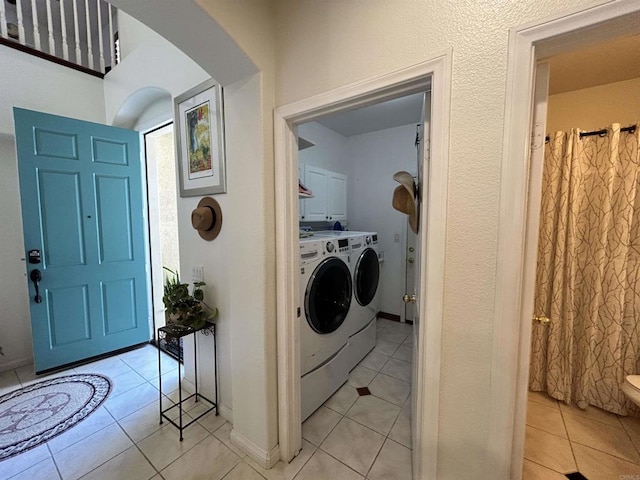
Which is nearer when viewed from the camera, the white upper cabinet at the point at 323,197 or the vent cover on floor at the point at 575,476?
the vent cover on floor at the point at 575,476

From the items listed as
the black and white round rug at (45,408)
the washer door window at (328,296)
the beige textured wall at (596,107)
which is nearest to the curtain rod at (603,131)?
the beige textured wall at (596,107)

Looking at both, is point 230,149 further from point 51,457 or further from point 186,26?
point 51,457

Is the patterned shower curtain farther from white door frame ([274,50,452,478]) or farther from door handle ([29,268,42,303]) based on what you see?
door handle ([29,268,42,303])

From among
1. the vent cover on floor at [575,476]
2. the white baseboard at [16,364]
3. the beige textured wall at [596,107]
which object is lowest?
the vent cover on floor at [575,476]

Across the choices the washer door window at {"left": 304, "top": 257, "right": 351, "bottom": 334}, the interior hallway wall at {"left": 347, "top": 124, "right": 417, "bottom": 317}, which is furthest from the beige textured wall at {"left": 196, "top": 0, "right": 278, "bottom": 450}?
the interior hallway wall at {"left": 347, "top": 124, "right": 417, "bottom": 317}

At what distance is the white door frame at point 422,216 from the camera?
2.87 ft

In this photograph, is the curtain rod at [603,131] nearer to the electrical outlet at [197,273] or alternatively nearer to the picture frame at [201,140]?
the picture frame at [201,140]

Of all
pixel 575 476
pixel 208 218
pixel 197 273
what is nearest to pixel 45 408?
pixel 197 273

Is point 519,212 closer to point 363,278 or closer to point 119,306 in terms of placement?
point 363,278

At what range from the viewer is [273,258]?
1.33 m

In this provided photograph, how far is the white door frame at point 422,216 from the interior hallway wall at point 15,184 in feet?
8.19

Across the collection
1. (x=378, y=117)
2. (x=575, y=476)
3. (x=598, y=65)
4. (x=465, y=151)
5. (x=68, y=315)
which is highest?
(x=378, y=117)

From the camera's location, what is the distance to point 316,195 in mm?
2824

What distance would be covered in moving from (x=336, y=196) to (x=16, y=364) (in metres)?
3.46
